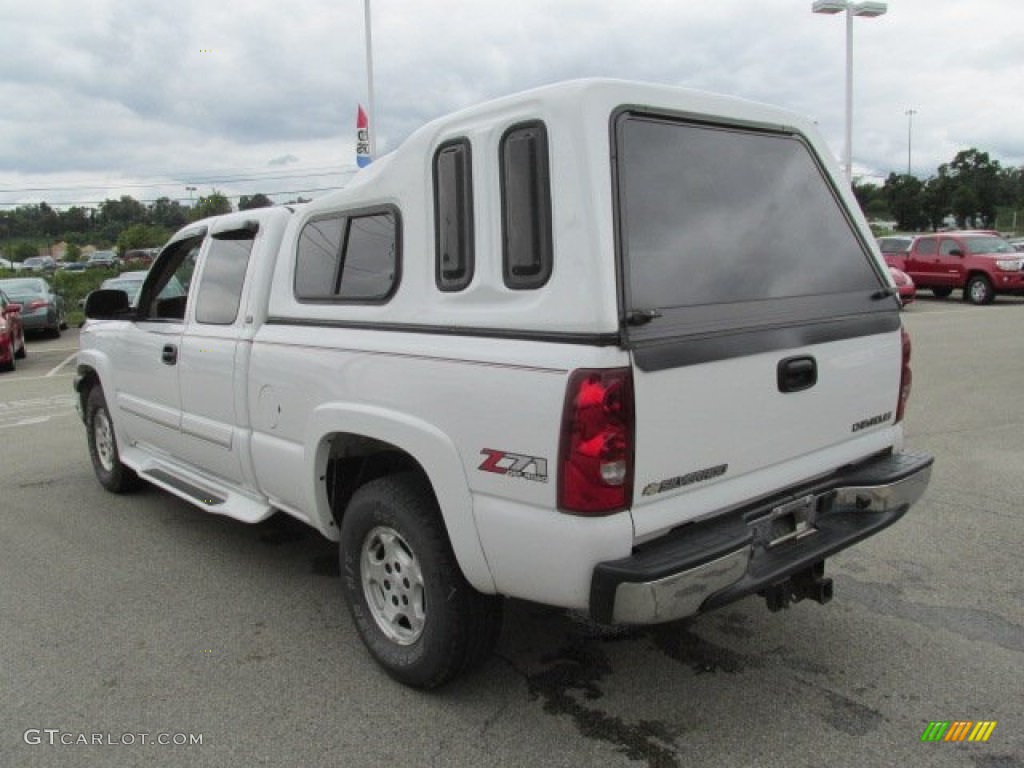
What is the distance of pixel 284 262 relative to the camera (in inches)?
155

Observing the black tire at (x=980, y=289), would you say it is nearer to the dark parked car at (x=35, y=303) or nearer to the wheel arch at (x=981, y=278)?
the wheel arch at (x=981, y=278)

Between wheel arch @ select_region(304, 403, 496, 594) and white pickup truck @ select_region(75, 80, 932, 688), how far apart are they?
12 millimetres

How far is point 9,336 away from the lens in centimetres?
1388

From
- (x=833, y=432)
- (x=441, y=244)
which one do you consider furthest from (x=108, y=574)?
(x=833, y=432)

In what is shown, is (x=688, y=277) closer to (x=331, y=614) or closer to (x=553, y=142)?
(x=553, y=142)

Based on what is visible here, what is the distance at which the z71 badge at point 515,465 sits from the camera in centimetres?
258

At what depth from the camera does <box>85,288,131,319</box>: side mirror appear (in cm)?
522

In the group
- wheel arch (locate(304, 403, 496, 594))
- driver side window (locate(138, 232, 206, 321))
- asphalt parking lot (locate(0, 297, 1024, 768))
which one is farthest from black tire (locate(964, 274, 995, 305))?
wheel arch (locate(304, 403, 496, 594))

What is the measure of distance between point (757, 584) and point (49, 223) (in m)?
80.9

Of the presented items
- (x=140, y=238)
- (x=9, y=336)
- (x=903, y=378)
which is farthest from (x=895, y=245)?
(x=140, y=238)

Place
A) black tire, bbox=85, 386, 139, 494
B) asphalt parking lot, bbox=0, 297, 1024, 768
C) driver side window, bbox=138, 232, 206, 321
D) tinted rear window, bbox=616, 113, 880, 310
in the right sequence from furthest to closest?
black tire, bbox=85, 386, 139, 494
driver side window, bbox=138, 232, 206, 321
asphalt parking lot, bbox=0, 297, 1024, 768
tinted rear window, bbox=616, 113, 880, 310

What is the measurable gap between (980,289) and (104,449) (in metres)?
21.3

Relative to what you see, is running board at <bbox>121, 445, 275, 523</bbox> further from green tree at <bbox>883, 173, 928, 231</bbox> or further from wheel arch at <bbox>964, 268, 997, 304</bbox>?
green tree at <bbox>883, 173, 928, 231</bbox>

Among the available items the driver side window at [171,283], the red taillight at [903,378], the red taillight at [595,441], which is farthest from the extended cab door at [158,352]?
the red taillight at [903,378]
